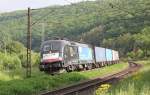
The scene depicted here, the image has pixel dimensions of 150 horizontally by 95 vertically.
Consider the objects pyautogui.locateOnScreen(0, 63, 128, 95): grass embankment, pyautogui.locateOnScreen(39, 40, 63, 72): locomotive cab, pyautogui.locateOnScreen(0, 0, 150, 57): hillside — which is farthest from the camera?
pyautogui.locateOnScreen(0, 0, 150, 57): hillside

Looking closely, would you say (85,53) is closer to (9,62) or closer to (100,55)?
(100,55)

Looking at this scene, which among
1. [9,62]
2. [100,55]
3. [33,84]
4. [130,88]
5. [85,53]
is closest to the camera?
[130,88]

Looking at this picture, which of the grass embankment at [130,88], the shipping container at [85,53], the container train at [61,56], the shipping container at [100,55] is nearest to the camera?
the grass embankment at [130,88]

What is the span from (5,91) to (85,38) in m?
118

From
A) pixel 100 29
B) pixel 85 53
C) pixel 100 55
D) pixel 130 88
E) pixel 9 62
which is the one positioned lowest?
pixel 130 88

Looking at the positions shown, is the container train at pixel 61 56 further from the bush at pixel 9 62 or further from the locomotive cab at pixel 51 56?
the bush at pixel 9 62

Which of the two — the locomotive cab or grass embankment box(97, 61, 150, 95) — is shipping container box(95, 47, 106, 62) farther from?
grass embankment box(97, 61, 150, 95)

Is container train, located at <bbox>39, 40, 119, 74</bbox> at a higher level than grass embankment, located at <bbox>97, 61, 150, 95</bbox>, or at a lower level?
higher

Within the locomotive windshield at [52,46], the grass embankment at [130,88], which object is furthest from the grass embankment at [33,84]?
the grass embankment at [130,88]

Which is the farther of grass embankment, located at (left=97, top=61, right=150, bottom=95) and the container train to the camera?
the container train

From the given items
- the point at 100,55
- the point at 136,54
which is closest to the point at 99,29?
the point at 136,54

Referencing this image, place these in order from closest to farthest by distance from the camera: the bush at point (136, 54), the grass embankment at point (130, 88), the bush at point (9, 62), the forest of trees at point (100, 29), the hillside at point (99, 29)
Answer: the grass embankment at point (130, 88)
the bush at point (9, 62)
the forest of trees at point (100, 29)
the bush at point (136, 54)
the hillside at point (99, 29)

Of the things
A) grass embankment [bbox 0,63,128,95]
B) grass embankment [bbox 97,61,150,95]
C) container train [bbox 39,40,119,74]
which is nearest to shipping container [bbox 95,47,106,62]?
container train [bbox 39,40,119,74]

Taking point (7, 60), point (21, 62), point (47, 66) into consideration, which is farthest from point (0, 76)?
point (21, 62)
